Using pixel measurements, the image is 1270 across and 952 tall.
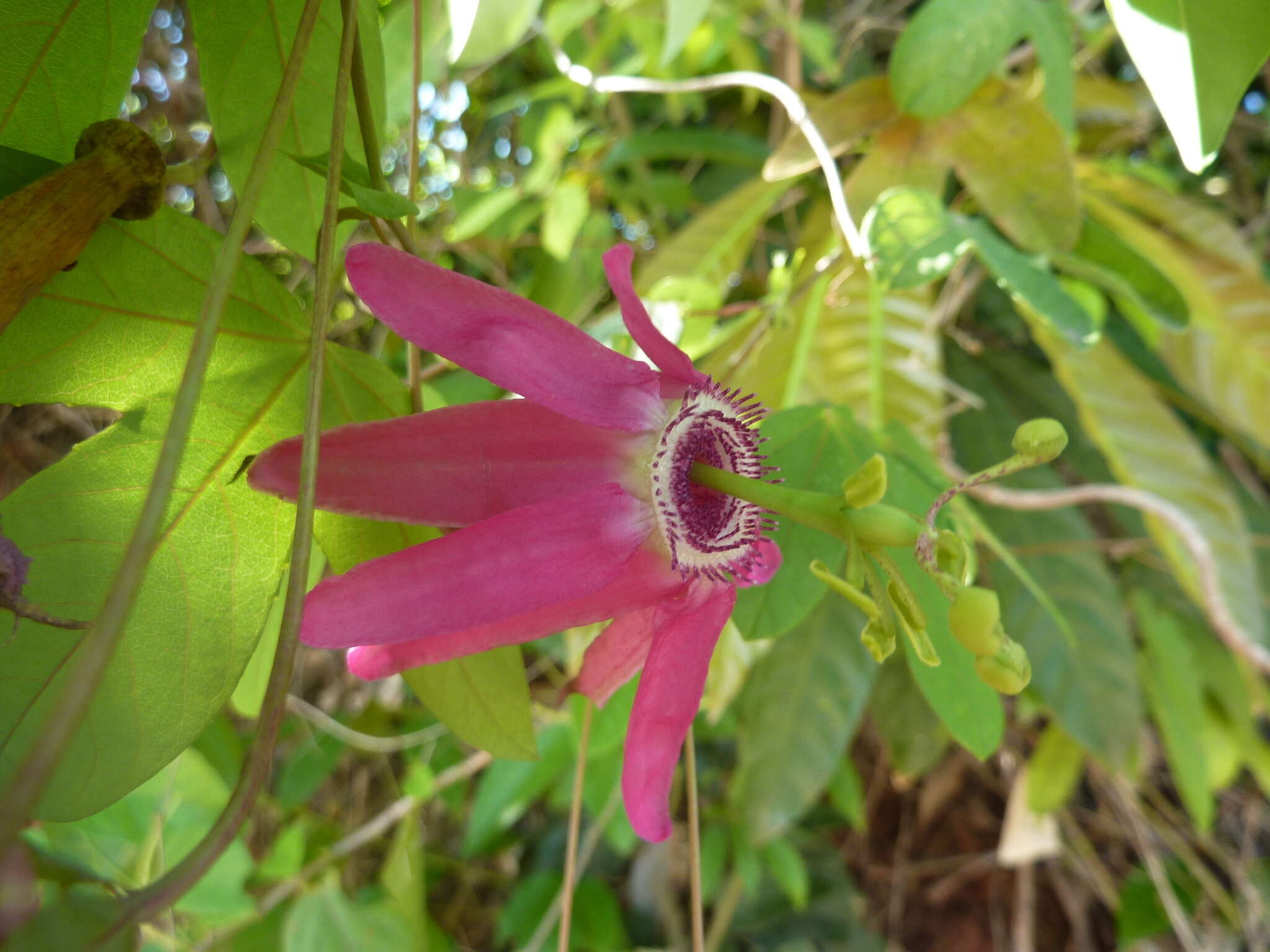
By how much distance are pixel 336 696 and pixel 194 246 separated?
4.80ft

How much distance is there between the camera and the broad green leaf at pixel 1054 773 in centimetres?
139

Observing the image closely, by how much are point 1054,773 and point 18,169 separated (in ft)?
4.86

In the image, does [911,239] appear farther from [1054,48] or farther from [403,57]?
[403,57]

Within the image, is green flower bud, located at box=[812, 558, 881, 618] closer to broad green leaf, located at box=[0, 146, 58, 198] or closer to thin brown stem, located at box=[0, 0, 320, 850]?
thin brown stem, located at box=[0, 0, 320, 850]

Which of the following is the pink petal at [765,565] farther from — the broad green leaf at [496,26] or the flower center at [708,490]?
the broad green leaf at [496,26]

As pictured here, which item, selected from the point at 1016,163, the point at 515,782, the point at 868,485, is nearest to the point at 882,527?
the point at 868,485

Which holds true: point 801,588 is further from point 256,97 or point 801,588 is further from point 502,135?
point 502,135

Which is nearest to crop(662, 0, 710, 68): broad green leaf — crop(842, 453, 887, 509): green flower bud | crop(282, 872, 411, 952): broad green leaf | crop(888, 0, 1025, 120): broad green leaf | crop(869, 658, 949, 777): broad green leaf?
crop(888, 0, 1025, 120): broad green leaf

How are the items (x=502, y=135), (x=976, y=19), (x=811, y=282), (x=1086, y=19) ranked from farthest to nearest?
(x=502, y=135)
(x=1086, y=19)
(x=976, y=19)
(x=811, y=282)

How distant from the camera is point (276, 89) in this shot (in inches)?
18.6

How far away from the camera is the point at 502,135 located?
185 centimetres

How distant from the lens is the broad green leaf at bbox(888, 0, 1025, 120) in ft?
2.75

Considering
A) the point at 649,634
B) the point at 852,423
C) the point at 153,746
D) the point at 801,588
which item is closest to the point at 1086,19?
the point at 852,423

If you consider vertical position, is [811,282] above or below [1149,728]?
above
